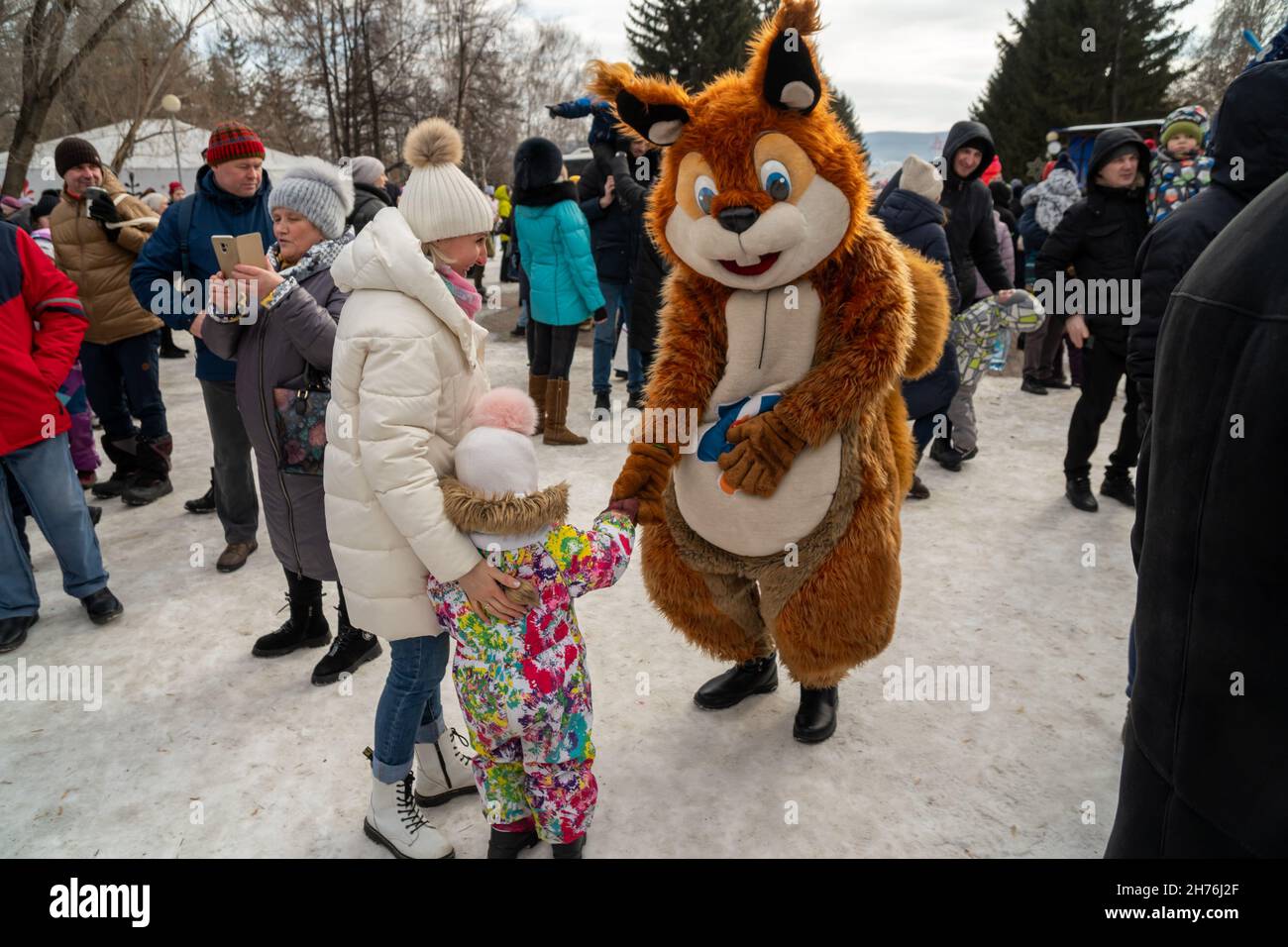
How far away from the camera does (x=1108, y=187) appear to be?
4.83m

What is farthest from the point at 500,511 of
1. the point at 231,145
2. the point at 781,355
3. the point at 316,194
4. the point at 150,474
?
the point at 150,474

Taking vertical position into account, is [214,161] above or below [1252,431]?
above

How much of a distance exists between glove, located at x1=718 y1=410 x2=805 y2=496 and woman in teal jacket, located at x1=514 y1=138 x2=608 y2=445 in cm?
357

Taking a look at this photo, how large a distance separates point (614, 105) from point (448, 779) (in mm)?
2148

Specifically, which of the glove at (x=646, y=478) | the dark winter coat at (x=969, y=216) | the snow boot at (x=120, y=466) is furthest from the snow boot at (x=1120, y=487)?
the snow boot at (x=120, y=466)

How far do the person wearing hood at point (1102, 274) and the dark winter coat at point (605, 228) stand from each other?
10.5ft

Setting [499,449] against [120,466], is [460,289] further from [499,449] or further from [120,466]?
[120,466]

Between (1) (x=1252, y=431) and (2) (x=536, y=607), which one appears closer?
(1) (x=1252, y=431)

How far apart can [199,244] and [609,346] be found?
11.0 ft

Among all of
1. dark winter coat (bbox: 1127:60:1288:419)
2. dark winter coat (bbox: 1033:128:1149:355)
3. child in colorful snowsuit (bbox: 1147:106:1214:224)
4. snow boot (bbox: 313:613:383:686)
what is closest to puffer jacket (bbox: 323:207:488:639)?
snow boot (bbox: 313:613:383:686)

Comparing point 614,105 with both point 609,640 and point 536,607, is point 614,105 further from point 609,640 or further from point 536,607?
point 609,640

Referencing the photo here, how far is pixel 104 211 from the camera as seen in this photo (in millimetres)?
4863

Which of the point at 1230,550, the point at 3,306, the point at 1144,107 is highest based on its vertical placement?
the point at 1144,107

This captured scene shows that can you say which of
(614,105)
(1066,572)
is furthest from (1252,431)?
(1066,572)
